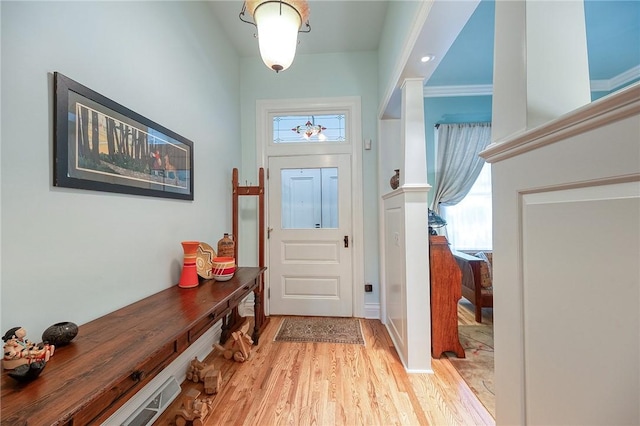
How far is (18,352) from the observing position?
755 millimetres

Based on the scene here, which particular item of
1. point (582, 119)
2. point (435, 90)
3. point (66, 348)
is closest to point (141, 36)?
point (66, 348)

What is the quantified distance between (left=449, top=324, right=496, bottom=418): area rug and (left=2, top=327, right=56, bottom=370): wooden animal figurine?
213 cm

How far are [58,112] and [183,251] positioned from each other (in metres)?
1.04

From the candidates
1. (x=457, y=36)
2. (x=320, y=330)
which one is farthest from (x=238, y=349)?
(x=457, y=36)

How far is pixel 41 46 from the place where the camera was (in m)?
0.97

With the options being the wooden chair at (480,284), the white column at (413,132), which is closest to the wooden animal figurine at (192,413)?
the white column at (413,132)

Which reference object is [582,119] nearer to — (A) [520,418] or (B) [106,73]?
(A) [520,418]

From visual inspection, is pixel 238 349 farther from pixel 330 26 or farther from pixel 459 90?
pixel 459 90

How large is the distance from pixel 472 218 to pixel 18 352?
4310 millimetres

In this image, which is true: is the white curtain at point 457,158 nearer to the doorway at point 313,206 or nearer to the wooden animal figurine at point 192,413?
the doorway at point 313,206

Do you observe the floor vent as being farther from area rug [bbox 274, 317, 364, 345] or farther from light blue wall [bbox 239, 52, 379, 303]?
light blue wall [bbox 239, 52, 379, 303]

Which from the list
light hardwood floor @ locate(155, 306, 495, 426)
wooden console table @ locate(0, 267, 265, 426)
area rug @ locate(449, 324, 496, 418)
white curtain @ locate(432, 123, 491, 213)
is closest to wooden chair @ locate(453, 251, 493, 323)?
area rug @ locate(449, 324, 496, 418)

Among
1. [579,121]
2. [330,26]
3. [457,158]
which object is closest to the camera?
[579,121]

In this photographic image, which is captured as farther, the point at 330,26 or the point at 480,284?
the point at 480,284
